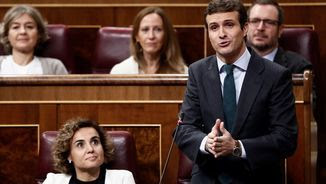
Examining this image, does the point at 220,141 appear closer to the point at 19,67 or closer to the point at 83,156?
the point at 83,156

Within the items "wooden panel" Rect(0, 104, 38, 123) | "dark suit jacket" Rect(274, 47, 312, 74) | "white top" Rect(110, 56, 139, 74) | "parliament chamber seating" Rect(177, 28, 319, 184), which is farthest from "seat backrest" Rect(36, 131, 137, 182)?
"parliament chamber seating" Rect(177, 28, 319, 184)

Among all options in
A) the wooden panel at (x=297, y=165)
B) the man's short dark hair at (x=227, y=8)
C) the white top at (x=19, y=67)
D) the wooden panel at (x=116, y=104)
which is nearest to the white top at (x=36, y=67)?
the white top at (x=19, y=67)

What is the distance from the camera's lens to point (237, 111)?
163 cm

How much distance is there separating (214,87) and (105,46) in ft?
3.41

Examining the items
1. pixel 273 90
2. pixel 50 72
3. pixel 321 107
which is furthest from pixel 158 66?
pixel 273 90

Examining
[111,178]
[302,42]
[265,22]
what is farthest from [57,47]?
[111,178]

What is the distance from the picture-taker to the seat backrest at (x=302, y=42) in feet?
8.48

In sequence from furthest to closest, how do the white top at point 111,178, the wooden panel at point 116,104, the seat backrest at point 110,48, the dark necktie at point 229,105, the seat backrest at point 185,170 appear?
1. the seat backrest at point 110,48
2. the wooden panel at point 116,104
3. the seat backrest at point 185,170
4. the white top at point 111,178
5. the dark necktie at point 229,105

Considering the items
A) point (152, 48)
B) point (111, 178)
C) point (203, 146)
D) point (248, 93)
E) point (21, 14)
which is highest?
point (21, 14)

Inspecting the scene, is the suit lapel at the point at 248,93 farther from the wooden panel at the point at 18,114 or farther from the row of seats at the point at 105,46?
the row of seats at the point at 105,46

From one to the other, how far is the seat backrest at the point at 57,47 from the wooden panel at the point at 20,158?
605 mm

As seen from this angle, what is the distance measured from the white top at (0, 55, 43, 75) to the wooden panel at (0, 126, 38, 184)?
51cm

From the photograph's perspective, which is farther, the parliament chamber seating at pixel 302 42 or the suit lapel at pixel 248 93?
the parliament chamber seating at pixel 302 42

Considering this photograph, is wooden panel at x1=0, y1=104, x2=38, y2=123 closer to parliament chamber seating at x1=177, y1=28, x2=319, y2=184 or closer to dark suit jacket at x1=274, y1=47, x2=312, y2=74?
dark suit jacket at x1=274, y1=47, x2=312, y2=74
